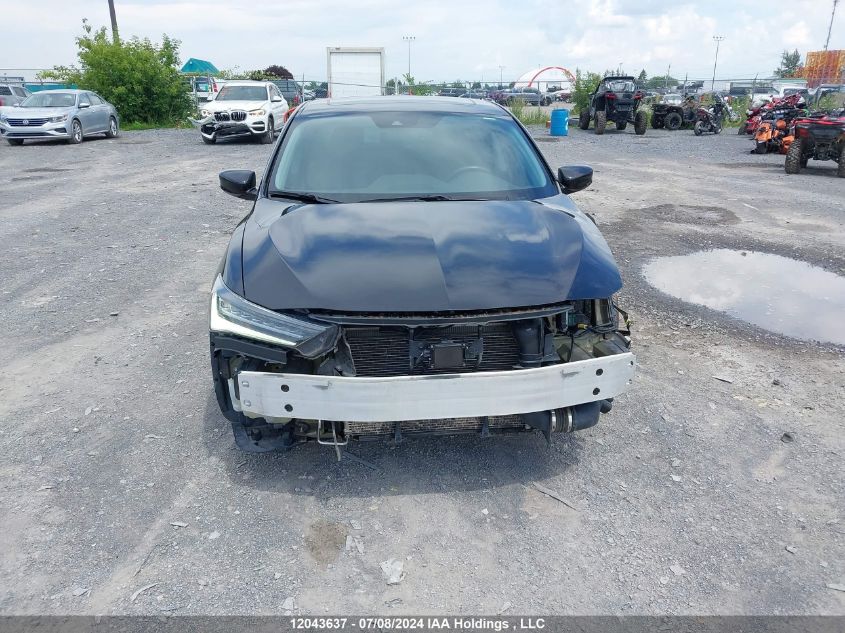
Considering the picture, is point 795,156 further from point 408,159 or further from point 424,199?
point 424,199

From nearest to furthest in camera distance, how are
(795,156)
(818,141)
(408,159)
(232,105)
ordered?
1. (408,159)
2. (818,141)
3. (795,156)
4. (232,105)

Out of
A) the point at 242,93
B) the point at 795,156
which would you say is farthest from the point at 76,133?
the point at 795,156

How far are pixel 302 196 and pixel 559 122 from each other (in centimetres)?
2012

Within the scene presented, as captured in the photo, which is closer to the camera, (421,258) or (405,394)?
(405,394)

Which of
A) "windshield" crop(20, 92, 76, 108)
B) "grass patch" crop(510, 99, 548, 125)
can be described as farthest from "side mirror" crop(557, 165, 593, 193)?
"grass patch" crop(510, 99, 548, 125)

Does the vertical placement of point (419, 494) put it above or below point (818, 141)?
below

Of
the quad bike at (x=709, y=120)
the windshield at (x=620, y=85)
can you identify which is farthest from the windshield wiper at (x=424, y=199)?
the windshield at (x=620, y=85)

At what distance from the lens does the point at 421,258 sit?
2863mm

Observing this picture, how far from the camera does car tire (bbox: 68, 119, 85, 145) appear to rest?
18094 millimetres

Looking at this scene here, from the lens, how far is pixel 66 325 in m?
5.06

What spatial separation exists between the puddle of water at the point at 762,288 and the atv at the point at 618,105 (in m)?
16.7

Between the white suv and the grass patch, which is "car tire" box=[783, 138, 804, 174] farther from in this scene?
the grass patch

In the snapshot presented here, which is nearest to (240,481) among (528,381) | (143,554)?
(143,554)

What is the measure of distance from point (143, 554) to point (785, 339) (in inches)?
180
